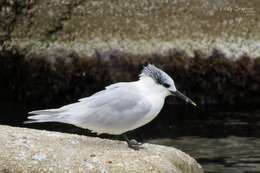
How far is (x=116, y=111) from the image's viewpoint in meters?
9.05

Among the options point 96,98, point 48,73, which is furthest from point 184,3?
point 96,98

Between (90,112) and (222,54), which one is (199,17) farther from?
(90,112)

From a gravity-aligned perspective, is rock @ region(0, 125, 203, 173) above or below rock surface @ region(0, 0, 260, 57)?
below

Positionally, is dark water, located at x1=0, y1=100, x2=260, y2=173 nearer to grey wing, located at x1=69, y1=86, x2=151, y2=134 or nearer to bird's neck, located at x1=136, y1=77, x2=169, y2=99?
bird's neck, located at x1=136, y1=77, x2=169, y2=99

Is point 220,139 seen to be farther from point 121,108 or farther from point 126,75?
point 121,108

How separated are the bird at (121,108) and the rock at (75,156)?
0.96 feet

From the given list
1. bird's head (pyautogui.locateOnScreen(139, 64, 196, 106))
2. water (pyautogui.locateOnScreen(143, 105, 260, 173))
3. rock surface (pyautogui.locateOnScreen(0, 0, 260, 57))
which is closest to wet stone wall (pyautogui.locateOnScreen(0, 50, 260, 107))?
rock surface (pyautogui.locateOnScreen(0, 0, 260, 57))

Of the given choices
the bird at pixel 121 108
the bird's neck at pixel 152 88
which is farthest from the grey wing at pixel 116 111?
the bird's neck at pixel 152 88

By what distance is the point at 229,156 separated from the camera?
524 inches

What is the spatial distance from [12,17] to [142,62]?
3.30 meters

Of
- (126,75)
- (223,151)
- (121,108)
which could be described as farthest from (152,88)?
(126,75)

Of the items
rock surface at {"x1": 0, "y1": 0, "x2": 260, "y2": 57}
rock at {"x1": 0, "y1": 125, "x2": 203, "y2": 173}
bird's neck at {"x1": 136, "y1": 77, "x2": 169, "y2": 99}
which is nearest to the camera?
rock at {"x1": 0, "y1": 125, "x2": 203, "y2": 173}

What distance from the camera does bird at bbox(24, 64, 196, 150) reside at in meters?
8.98

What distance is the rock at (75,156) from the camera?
28.6 ft
